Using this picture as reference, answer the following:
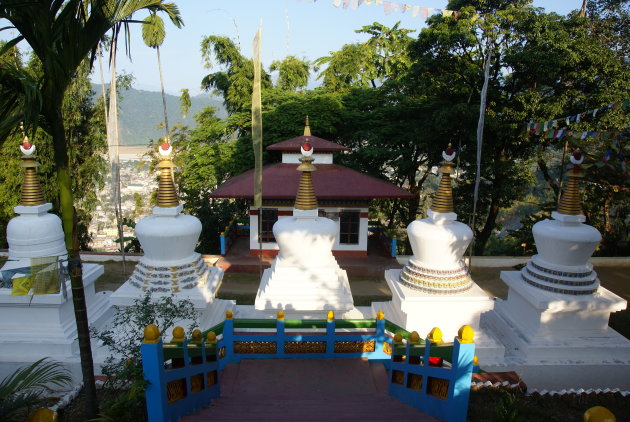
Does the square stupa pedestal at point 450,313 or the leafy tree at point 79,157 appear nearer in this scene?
the square stupa pedestal at point 450,313

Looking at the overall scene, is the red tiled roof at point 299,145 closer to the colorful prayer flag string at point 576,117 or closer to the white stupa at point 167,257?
the colorful prayer flag string at point 576,117

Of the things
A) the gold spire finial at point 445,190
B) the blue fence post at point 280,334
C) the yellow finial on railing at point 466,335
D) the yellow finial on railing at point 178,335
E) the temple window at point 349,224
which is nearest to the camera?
the yellow finial on railing at point 466,335

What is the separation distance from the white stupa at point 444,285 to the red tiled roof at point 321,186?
21.4ft

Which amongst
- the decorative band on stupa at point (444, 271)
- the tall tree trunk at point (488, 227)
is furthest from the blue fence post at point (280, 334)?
the tall tree trunk at point (488, 227)

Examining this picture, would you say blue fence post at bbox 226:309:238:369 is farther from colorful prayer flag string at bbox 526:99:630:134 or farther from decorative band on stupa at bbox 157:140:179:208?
colorful prayer flag string at bbox 526:99:630:134

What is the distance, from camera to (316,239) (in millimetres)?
8109

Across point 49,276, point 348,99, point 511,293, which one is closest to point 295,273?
point 49,276

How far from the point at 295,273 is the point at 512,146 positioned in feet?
44.7

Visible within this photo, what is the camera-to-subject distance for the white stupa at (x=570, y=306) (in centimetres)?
783

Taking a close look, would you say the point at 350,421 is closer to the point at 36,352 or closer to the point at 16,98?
the point at 16,98

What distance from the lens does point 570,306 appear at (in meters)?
7.81

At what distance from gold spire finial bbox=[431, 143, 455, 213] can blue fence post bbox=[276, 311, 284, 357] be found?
3634 millimetres

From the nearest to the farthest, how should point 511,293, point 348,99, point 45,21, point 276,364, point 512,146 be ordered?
point 45,21, point 276,364, point 511,293, point 512,146, point 348,99

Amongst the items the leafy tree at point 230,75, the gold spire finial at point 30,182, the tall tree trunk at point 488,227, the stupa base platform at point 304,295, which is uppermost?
the leafy tree at point 230,75
